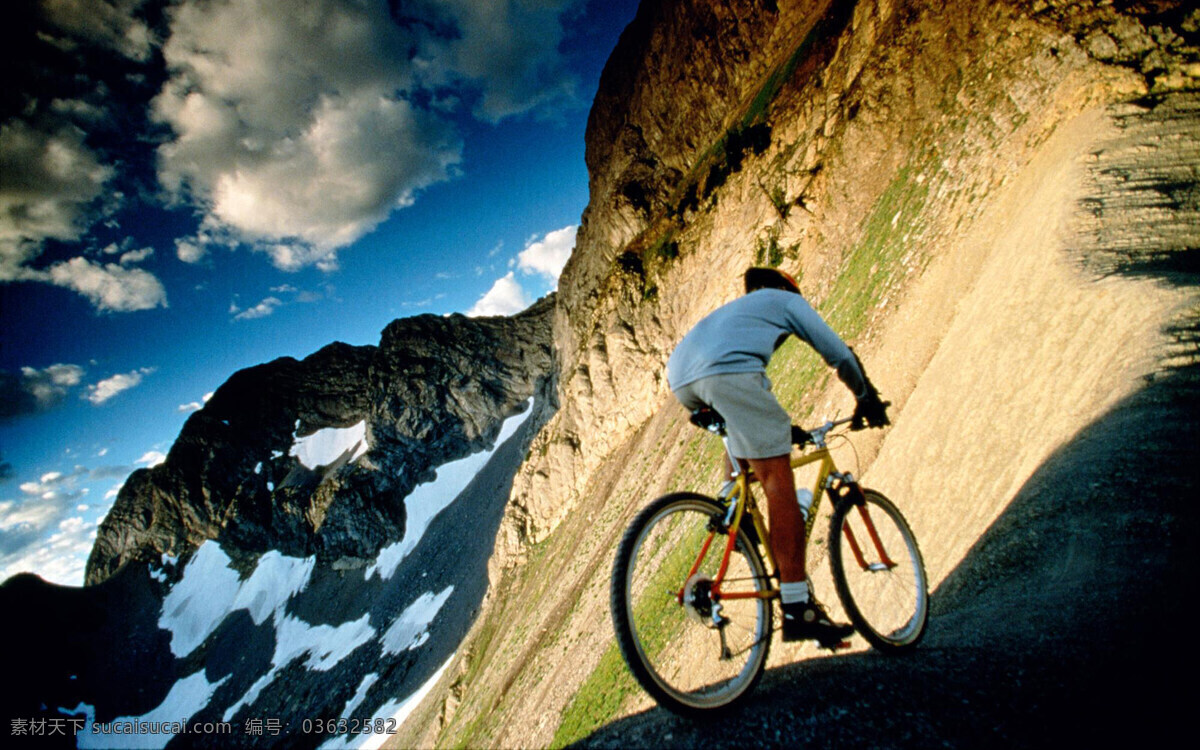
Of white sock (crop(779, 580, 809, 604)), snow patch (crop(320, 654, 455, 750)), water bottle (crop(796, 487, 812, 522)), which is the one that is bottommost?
snow patch (crop(320, 654, 455, 750))

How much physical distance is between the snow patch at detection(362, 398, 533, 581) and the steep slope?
172ft

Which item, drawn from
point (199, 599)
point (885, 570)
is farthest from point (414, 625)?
point (885, 570)

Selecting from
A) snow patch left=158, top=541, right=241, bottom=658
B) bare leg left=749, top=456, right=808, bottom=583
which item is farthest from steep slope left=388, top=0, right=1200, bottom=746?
snow patch left=158, top=541, right=241, bottom=658

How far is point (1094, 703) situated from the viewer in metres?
2.35

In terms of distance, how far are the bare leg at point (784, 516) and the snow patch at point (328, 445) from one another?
415 ft

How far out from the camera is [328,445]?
122 metres

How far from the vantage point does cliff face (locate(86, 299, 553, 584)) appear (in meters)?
104

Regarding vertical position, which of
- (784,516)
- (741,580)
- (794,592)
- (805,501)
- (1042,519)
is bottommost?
(1042,519)

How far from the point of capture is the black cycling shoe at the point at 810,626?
3373 mm

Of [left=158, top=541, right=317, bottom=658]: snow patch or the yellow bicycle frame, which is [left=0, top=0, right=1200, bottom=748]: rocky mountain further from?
[left=158, top=541, right=317, bottom=658]: snow patch

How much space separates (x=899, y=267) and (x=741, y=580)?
52.2ft

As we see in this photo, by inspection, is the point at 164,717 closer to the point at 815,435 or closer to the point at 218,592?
the point at 218,592

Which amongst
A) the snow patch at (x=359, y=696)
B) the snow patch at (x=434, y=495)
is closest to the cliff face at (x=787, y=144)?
the snow patch at (x=359, y=696)

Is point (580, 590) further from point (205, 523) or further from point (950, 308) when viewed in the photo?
point (205, 523)
